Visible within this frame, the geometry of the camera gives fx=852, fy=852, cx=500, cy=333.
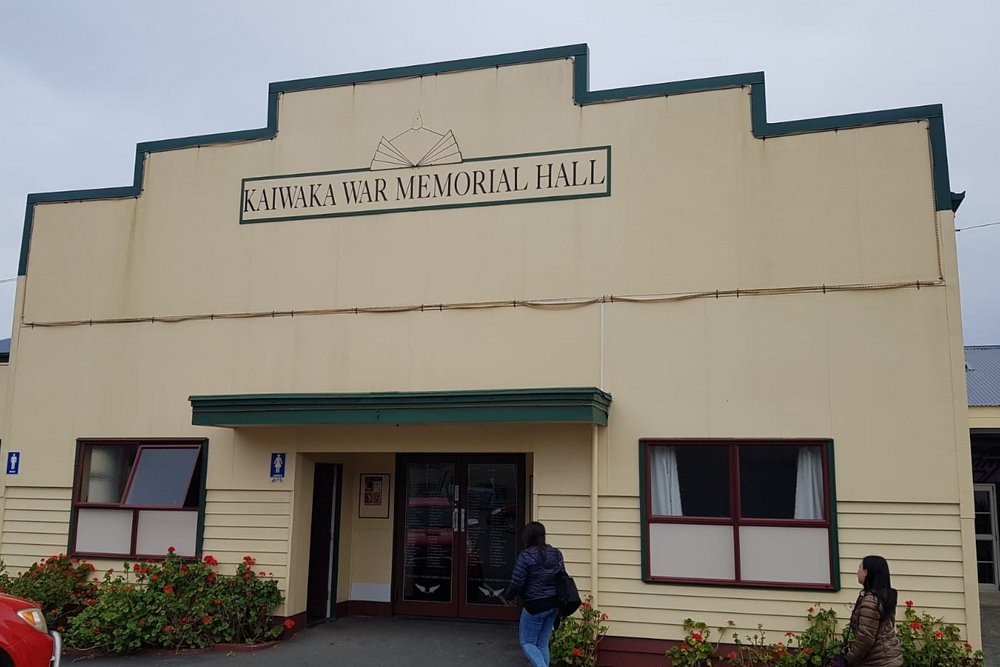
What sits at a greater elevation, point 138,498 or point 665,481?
point 665,481

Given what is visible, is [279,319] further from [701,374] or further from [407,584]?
[701,374]

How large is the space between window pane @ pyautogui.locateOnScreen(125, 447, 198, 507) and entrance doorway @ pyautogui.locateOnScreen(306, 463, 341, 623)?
169cm

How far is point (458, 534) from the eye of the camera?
11.5 m

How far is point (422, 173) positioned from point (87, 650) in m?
7.01

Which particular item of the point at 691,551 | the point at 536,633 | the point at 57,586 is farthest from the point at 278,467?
the point at 691,551

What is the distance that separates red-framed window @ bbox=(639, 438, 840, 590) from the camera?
29.4 feet

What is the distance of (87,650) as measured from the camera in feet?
32.8

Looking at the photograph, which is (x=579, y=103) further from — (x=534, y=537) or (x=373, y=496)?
(x=373, y=496)

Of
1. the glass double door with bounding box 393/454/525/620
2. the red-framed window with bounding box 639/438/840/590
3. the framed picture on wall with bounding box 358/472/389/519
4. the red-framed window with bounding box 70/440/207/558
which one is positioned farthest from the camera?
the framed picture on wall with bounding box 358/472/389/519

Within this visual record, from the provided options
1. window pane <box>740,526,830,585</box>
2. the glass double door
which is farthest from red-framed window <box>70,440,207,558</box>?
window pane <box>740,526,830,585</box>

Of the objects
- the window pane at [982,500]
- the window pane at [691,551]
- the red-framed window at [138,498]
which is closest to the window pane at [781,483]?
the window pane at [691,551]

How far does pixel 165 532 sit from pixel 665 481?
6484 mm

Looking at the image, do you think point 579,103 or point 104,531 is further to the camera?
point 104,531

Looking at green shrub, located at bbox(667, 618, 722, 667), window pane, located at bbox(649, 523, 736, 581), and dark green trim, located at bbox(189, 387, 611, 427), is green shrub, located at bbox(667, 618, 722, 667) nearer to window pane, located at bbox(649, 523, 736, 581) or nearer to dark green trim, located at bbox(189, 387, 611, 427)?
window pane, located at bbox(649, 523, 736, 581)
